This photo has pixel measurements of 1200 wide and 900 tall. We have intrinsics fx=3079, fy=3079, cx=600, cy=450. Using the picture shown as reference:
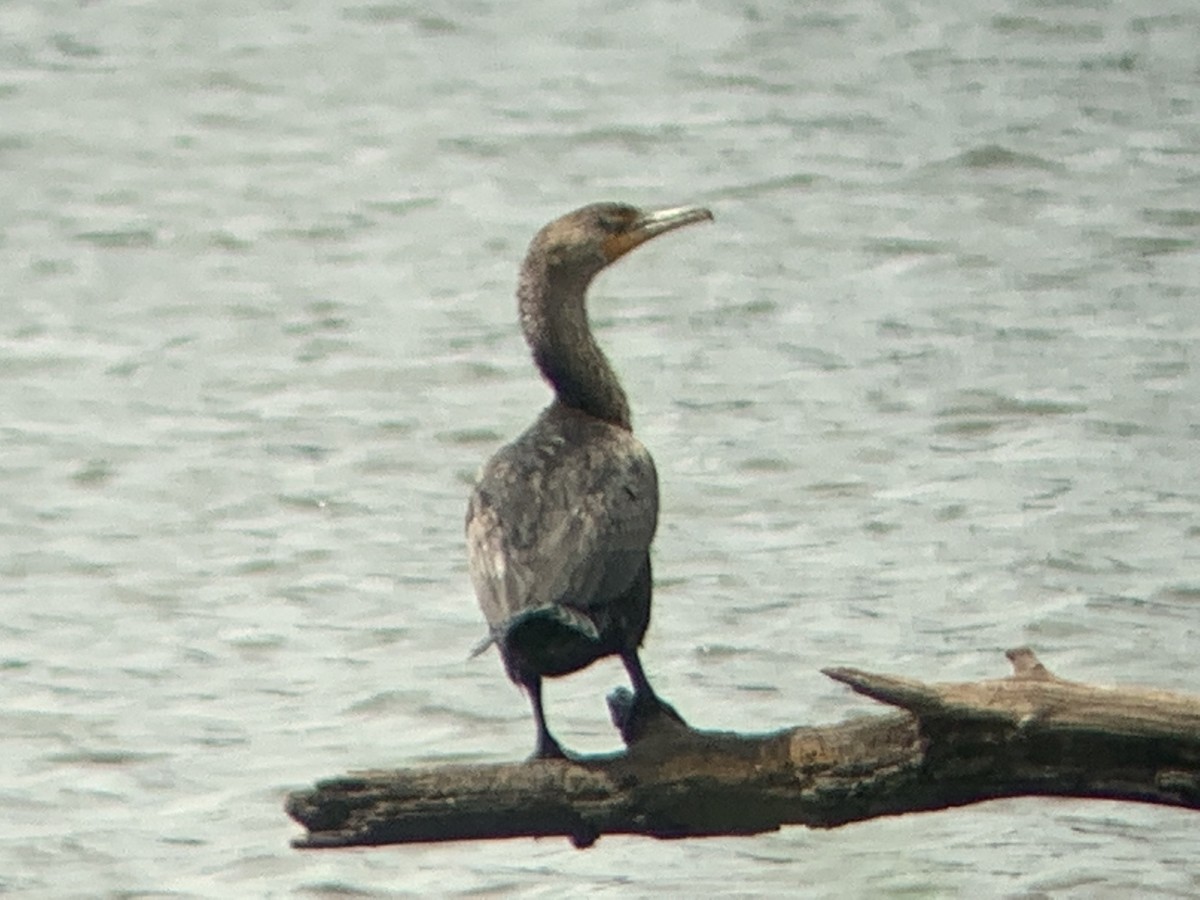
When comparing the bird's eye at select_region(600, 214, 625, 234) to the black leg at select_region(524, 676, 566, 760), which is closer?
the black leg at select_region(524, 676, 566, 760)

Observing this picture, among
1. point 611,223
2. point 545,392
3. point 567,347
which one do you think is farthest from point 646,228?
point 545,392

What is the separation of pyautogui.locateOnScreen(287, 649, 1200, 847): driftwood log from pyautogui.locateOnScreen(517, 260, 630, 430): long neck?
1185mm

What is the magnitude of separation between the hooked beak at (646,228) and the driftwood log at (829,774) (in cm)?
150

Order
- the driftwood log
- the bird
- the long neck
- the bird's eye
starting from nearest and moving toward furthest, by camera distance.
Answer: the driftwood log < the bird < the long neck < the bird's eye

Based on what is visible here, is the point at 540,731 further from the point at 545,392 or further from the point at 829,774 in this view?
the point at 545,392

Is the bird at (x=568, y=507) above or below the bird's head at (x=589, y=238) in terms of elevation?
below

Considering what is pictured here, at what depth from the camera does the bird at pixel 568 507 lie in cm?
548

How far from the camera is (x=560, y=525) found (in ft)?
18.6

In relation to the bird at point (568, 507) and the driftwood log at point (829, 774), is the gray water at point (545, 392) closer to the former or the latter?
the bird at point (568, 507)

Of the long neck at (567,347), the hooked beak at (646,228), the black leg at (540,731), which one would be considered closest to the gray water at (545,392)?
the long neck at (567,347)

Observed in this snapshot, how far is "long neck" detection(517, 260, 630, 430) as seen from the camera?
6.29 metres

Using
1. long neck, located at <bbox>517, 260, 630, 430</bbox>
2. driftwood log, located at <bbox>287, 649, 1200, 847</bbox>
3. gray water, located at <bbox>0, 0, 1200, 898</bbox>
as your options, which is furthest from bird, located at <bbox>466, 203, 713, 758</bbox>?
gray water, located at <bbox>0, 0, 1200, 898</bbox>

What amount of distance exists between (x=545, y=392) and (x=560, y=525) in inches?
232

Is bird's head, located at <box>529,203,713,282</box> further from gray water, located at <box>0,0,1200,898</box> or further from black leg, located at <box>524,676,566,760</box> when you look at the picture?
gray water, located at <box>0,0,1200,898</box>
